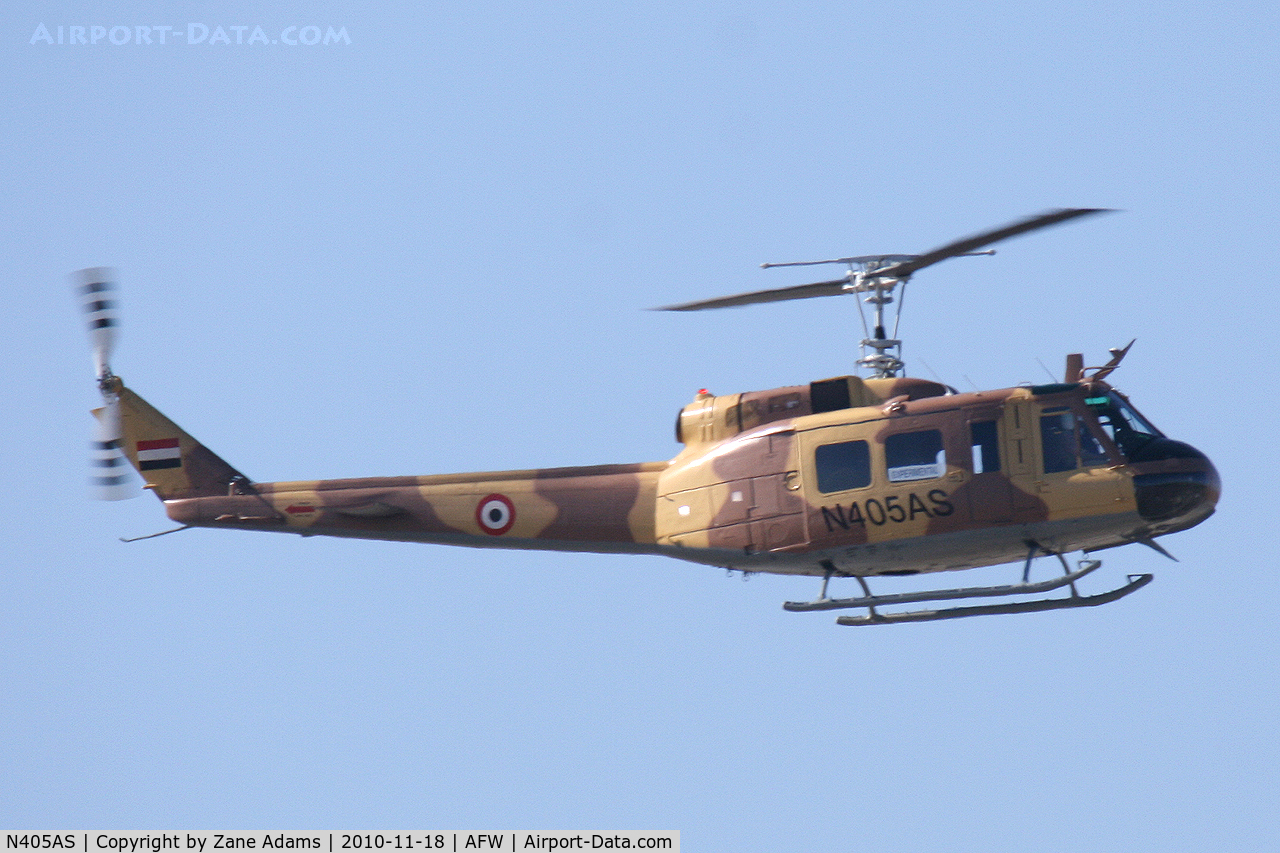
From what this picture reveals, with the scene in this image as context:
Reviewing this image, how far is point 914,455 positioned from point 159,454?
32.4 ft

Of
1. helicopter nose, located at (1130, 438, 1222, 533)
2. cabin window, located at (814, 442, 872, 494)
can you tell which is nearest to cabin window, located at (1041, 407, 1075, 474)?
helicopter nose, located at (1130, 438, 1222, 533)

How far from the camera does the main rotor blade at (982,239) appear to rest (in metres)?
15.5

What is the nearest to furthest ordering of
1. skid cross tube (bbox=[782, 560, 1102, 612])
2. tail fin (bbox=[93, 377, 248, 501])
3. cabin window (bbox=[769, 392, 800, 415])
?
skid cross tube (bbox=[782, 560, 1102, 612]) → cabin window (bbox=[769, 392, 800, 415]) → tail fin (bbox=[93, 377, 248, 501])

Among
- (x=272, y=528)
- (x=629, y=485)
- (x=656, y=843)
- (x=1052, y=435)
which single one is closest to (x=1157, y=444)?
(x=1052, y=435)

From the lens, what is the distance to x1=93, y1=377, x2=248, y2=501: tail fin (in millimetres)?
20266

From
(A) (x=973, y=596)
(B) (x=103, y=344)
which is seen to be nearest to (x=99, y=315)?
(B) (x=103, y=344)

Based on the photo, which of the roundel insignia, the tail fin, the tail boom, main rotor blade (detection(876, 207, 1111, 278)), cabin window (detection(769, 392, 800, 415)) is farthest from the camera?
the tail fin

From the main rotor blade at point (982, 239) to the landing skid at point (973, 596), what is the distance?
3567 millimetres

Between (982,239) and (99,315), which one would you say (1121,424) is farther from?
(99,315)

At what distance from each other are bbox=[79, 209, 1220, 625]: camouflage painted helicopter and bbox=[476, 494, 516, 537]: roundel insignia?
0.02 meters

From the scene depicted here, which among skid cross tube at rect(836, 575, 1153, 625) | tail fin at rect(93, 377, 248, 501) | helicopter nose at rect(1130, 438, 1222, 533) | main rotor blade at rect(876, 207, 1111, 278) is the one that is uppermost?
main rotor blade at rect(876, 207, 1111, 278)

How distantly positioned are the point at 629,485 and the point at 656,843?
4.34 meters

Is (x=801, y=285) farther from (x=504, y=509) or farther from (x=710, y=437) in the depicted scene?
(x=504, y=509)

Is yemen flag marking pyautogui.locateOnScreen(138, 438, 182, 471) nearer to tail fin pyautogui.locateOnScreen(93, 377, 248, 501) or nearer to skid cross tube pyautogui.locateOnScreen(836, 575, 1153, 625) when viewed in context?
tail fin pyautogui.locateOnScreen(93, 377, 248, 501)
